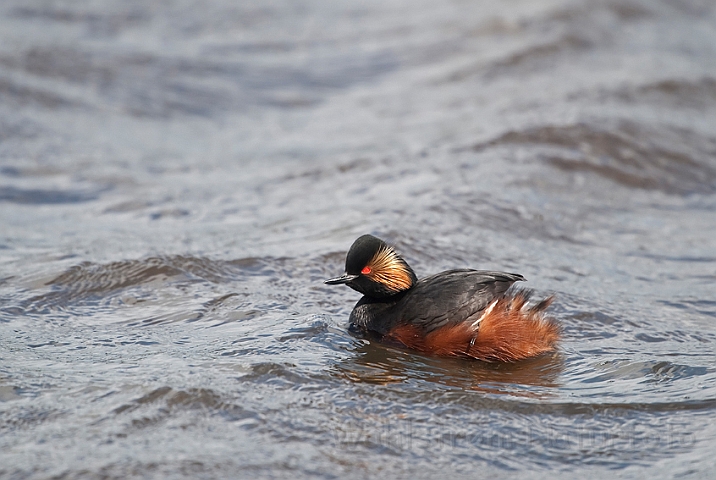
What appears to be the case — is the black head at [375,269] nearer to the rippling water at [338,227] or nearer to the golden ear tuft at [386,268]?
the golden ear tuft at [386,268]

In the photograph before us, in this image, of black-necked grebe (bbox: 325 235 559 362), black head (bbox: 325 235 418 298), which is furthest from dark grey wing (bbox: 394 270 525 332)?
black head (bbox: 325 235 418 298)

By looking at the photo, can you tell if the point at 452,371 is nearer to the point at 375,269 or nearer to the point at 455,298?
the point at 455,298

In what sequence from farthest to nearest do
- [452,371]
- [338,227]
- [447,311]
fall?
[338,227]
[447,311]
[452,371]

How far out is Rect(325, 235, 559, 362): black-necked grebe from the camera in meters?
5.27

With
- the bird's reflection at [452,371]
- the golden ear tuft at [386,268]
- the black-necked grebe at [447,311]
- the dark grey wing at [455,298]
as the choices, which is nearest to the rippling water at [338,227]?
the bird's reflection at [452,371]

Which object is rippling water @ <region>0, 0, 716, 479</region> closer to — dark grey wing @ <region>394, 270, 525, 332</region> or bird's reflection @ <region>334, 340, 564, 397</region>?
bird's reflection @ <region>334, 340, 564, 397</region>

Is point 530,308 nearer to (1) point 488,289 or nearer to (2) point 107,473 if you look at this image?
(1) point 488,289

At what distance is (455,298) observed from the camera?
5.30 m

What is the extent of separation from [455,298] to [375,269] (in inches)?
21.4

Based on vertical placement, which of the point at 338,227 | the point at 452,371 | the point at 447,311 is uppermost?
the point at 338,227

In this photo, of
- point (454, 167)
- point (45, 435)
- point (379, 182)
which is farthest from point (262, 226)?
point (45, 435)

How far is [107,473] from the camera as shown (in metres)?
3.77

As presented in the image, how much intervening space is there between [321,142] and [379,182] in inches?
93.4

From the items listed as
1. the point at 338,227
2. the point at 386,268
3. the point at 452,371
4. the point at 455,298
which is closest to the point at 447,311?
the point at 455,298
